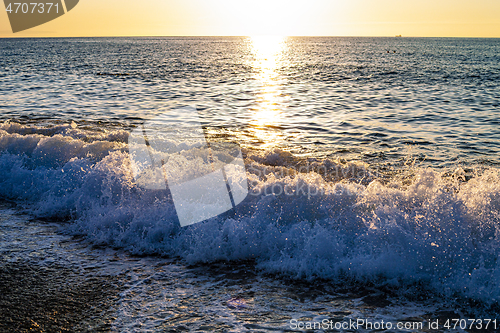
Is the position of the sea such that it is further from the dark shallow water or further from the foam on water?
the dark shallow water

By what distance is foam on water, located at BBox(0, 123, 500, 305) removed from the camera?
476 centimetres

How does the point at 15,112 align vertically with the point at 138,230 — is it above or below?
above

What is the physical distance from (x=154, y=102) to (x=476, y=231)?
17271 mm

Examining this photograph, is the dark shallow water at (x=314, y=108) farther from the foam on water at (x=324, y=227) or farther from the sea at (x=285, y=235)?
the foam on water at (x=324, y=227)

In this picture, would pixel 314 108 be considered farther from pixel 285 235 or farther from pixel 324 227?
pixel 285 235

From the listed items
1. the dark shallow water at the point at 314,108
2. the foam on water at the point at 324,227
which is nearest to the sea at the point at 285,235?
the foam on water at the point at 324,227

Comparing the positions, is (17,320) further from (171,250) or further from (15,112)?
(15,112)

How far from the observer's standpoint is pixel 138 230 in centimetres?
609

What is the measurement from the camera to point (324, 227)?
5.60m

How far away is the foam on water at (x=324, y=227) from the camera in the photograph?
4.76 metres

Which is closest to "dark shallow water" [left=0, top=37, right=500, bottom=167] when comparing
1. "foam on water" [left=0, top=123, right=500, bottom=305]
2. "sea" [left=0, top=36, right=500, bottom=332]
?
"sea" [left=0, top=36, right=500, bottom=332]

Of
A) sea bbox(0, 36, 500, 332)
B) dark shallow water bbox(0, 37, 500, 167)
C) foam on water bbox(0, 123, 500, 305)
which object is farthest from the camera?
dark shallow water bbox(0, 37, 500, 167)

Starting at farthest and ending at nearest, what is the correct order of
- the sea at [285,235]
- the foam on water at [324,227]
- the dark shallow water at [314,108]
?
the dark shallow water at [314,108], the foam on water at [324,227], the sea at [285,235]

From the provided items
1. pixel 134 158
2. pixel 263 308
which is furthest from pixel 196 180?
pixel 263 308
